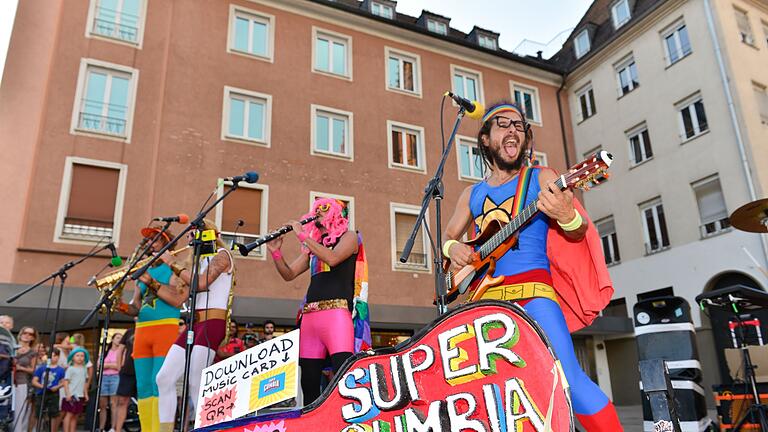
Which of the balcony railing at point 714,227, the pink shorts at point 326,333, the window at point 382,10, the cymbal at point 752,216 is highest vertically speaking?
the window at point 382,10

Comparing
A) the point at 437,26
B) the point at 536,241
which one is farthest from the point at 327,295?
the point at 437,26

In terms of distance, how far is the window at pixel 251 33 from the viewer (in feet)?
52.0

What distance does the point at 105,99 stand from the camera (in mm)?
13773

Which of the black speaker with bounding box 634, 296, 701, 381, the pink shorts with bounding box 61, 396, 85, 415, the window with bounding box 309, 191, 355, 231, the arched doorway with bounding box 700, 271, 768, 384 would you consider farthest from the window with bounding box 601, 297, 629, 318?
the pink shorts with bounding box 61, 396, 85, 415

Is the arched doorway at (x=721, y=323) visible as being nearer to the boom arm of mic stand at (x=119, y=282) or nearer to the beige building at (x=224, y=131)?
the beige building at (x=224, y=131)

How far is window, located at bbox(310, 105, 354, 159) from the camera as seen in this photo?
1614cm

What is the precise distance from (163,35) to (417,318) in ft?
34.3

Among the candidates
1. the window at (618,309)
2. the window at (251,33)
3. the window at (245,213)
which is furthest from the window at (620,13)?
the window at (245,213)

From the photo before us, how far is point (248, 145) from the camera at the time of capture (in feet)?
49.2

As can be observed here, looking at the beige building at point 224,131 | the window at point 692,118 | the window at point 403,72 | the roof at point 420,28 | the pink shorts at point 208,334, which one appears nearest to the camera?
the pink shorts at point 208,334

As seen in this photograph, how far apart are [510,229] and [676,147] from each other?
56.9 feet

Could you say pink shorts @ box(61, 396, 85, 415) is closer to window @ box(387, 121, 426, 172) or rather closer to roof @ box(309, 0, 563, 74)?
window @ box(387, 121, 426, 172)

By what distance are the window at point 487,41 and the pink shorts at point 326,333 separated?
1995 cm

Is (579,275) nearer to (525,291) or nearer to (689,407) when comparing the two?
(525,291)
